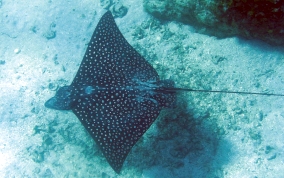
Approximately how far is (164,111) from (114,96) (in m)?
1.48

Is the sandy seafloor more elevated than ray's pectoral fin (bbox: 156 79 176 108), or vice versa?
ray's pectoral fin (bbox: 156 79 176 108)

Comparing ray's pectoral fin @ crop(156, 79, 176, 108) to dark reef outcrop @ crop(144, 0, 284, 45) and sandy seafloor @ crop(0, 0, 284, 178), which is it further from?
dark reef outcrop @ crop(144, 0, 284, 45)

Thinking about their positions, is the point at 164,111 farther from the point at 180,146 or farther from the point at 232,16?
the point at 232,16

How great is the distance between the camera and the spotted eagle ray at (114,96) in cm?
385

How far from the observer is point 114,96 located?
402 cm

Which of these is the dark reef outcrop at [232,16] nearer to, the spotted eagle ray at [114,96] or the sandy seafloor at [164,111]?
the sandy seafloor at [164,111]

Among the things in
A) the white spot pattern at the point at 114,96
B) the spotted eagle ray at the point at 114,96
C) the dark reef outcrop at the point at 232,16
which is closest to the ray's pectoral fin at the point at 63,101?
the spotted eagle ray at the point at 114,96

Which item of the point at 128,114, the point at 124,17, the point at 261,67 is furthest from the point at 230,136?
the point at 124,17

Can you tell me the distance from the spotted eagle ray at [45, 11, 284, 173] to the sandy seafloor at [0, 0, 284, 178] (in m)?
1.15

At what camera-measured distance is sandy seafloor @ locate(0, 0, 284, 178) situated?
4.84 metres

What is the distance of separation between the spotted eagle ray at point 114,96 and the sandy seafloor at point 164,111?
45.4 inches

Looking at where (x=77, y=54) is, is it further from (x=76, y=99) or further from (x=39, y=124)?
(x=76, y=99)

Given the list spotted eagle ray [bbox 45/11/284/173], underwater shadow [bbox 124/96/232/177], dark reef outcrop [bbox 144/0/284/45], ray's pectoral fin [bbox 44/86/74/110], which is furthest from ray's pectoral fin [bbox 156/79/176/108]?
dark reef outcrop [bbox 144/0/284/45]

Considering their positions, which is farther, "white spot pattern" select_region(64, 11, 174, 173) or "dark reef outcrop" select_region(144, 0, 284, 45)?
"dark reef outcrop" select_region(144, 0, 284, 45)
